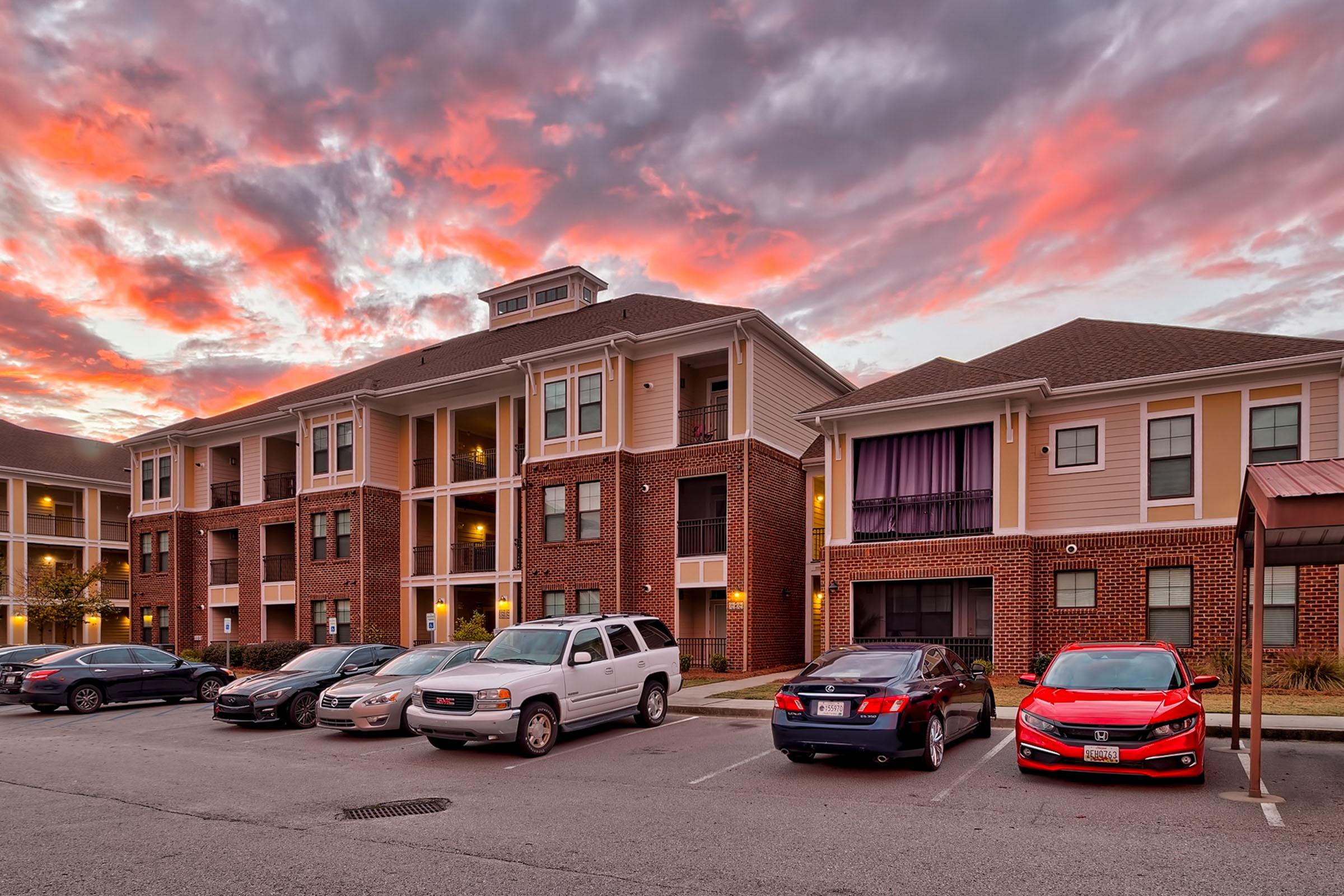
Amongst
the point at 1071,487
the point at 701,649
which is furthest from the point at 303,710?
the point at 1071,487

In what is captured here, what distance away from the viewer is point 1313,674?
17031 millimetres

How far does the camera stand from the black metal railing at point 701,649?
80.0 ft

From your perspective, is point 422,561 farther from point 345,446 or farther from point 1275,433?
point 1275,433

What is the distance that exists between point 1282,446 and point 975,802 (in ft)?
45.7

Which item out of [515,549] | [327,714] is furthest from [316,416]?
[327,714]

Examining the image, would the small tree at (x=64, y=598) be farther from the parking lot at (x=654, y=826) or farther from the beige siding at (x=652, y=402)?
the parking lot at (x=654, y=826)

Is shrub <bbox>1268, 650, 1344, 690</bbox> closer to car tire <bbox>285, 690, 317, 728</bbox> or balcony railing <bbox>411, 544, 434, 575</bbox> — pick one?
car tire <bbox>285, 690, 317, 728</bbox>

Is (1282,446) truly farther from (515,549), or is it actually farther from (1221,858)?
(515,549)

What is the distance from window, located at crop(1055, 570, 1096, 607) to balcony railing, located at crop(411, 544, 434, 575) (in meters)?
19.3

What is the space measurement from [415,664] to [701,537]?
415 inches

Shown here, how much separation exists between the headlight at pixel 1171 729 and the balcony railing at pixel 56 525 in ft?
161

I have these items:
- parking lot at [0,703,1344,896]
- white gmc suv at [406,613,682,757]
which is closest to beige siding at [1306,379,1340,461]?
parking lot at [0,703,1344,896]

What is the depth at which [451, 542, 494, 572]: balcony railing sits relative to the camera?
98.9ft

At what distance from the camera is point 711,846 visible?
24.6 ft
